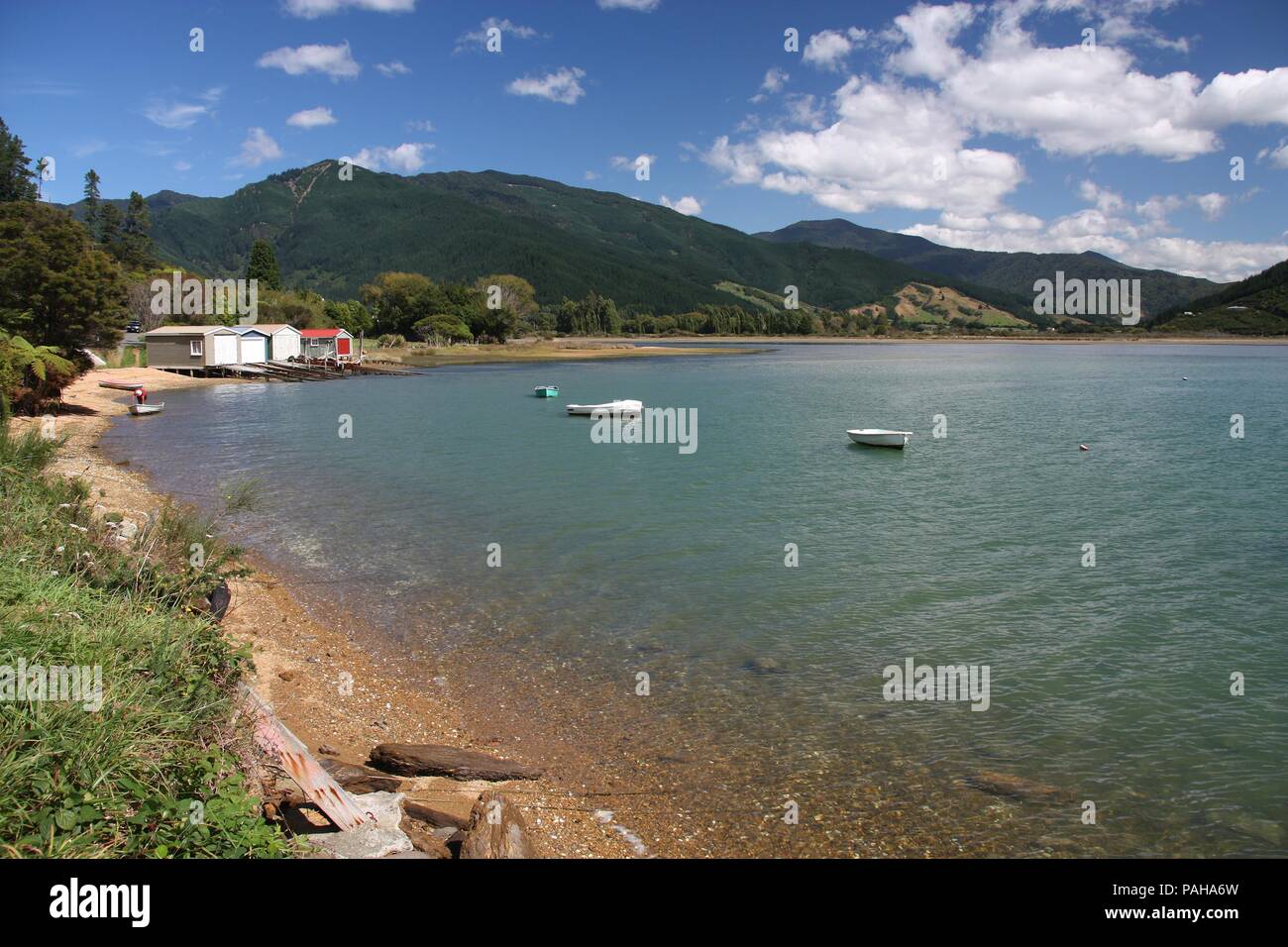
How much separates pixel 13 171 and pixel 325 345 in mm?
49770

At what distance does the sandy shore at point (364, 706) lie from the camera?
27.6 ft

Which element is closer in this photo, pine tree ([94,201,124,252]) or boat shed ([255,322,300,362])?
boat shed ([255,322,300,362])

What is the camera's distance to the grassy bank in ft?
17.4

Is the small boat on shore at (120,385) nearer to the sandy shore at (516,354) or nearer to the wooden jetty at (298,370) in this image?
the wooden jetty at (298,370)

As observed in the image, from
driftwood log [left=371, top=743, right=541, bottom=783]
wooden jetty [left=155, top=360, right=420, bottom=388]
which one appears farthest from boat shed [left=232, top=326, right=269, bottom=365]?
driftwood log [left=371, top=743, right=541, bottom=783]

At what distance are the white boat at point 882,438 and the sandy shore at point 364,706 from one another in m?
26.7

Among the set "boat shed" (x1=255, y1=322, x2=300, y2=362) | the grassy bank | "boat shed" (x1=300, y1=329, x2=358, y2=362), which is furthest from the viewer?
"boat shed" (x1=300, y1=329, x2=358, y2=362)

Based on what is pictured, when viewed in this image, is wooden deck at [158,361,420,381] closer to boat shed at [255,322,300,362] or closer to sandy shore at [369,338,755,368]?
boat shed at [255,322,300,362]

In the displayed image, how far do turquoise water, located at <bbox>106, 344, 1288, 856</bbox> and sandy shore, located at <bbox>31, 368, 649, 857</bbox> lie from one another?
753 millimetres

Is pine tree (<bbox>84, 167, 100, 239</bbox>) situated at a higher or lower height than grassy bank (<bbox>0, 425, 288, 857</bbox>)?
higher

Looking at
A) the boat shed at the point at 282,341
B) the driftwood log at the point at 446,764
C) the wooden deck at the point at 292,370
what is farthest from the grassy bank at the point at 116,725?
the boat shed at the point at 282,341

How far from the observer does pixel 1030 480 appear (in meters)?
29.2

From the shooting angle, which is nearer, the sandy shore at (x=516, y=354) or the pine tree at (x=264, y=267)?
the sandy shore at (x=516, y=354)
